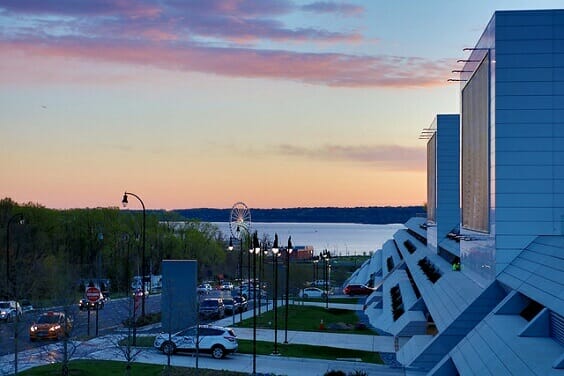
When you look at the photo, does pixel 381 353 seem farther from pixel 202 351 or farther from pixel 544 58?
pixel 544 58

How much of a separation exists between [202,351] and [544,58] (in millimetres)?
18278

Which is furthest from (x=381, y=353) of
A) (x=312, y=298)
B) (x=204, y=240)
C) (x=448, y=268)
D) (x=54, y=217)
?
(x=204, y=240)

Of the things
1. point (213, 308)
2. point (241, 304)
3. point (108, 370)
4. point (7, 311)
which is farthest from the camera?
point (241, 304)

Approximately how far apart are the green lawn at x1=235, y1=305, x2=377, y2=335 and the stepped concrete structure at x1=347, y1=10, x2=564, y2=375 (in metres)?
14.9

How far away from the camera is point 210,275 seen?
10925 cm

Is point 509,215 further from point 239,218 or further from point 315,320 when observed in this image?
point 239,218

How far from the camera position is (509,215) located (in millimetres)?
27047

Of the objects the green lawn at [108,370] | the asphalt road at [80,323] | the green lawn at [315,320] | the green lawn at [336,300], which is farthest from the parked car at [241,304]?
the green lawn at [108,370]

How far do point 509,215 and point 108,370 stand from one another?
15.5m

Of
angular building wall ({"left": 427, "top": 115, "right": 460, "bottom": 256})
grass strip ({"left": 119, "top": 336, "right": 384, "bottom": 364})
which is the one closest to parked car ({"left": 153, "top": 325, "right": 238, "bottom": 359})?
grass strip ({"left": 119, "top": 336, "right": 384, "bottom": 364})

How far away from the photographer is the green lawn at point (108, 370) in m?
26.6

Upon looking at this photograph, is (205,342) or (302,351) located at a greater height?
(205,342)

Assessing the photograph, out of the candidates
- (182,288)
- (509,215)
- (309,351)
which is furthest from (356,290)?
(509,215)

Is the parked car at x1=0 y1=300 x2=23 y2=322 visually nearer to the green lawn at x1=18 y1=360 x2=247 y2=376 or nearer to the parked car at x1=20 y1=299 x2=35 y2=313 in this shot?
the parked car at x1=20 y1=299 x2=35 y2=313
